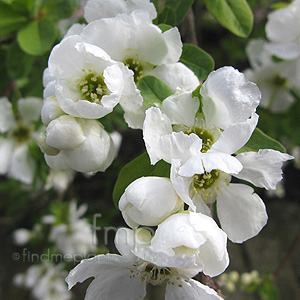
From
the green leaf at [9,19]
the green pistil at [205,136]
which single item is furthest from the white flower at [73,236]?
the green pistil at [205,136]

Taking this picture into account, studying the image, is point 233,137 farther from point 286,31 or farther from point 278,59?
point 278,59

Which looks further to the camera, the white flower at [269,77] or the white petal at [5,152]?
the white flower at [269,77]

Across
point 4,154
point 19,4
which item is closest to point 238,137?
point 19,4

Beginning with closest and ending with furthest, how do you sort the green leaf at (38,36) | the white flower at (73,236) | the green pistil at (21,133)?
the green leaf at (38,36), the green pistil at (21,133), the white flower at (73,236)

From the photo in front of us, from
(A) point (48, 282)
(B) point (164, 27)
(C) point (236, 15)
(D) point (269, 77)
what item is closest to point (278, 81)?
(D) point (269, 77)

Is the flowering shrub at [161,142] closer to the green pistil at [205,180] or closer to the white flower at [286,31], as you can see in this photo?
the green pistil at [205,180]

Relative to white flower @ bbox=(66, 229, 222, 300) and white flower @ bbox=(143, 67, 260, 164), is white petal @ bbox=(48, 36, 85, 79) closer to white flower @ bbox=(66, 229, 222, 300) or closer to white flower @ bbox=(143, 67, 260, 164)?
white flower @ bbox=(143, 67, 260, 164)
